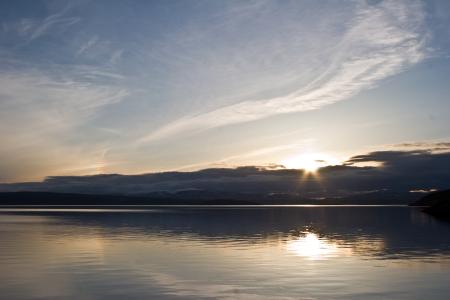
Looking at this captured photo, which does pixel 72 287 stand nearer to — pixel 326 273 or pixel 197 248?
pixel 326 273

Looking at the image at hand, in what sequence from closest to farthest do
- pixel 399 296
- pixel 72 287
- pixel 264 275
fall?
pixel 399 296, pixel 72 287, pixel 264 275

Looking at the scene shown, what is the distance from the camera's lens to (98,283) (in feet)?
98.0

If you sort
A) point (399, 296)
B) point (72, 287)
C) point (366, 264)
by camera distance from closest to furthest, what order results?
point (399, 296), point (72, 287), point (366, 264)

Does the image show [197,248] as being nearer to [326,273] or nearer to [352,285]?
[326,273]

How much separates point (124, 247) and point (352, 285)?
2616 cm

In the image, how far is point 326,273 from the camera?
33719mm

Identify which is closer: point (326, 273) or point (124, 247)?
point (326, 273)

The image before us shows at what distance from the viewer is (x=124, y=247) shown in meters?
50.1

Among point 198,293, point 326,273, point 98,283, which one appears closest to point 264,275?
point 326,273

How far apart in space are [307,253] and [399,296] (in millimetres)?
19247

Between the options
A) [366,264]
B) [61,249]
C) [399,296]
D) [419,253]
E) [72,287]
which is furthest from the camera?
[61,249]

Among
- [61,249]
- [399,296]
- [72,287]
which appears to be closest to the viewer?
[399,296]

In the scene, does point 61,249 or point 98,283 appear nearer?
point 98,283

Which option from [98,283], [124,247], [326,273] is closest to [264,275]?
[326,273]
